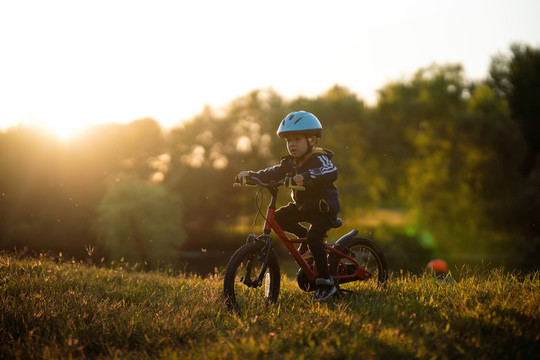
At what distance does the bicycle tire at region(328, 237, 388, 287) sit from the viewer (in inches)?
230

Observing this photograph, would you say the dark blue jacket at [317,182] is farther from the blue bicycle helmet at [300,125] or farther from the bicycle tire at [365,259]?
the bicycle tire at [365,259]

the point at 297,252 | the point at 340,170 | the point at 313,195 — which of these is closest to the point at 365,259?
the point at 297,252

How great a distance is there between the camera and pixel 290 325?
4.22 m

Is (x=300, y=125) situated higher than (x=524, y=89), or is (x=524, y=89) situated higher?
(x=524, y=89)

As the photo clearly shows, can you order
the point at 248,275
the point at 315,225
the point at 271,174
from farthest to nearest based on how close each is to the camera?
1. the point at 271,174
2. the point at 315,225
3. the point at 248,275

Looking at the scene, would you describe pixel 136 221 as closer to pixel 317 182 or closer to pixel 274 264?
pixel 274 264

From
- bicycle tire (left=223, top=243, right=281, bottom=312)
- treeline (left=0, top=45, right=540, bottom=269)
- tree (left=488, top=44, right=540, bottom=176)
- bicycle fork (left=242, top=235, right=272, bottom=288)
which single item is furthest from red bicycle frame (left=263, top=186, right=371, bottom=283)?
tree (left=488, top=44, right=540, bottom=176)

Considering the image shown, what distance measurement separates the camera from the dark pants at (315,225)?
525 cm

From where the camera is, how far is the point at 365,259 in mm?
6129

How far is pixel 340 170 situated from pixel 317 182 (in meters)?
32.6

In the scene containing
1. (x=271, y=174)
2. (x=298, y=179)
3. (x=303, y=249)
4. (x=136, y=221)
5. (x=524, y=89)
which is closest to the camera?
(x=298, y=179)

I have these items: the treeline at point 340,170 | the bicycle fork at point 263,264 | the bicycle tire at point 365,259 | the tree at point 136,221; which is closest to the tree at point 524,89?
the treeline at point 340,170

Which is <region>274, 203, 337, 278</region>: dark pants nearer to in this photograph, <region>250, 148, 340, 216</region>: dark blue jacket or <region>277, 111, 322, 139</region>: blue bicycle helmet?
<region>250, 148, 340, 216</region>: dark blue jacket

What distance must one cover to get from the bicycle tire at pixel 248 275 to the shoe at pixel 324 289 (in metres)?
0.50
